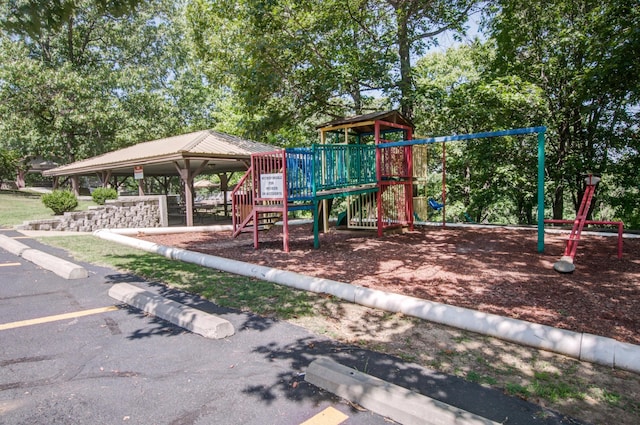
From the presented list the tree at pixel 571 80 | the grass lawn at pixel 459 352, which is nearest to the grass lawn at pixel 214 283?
the grass lawn at pixel 459 352

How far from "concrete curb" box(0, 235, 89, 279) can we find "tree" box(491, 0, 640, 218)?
1364cm

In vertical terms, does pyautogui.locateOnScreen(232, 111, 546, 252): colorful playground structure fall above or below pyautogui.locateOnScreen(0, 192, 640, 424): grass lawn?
above

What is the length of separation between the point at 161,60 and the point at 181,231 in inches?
993

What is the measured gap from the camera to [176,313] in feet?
14.0

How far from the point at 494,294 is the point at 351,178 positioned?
552 cm

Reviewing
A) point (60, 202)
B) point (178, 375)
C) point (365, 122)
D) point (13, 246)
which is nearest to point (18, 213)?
point (60, 202)

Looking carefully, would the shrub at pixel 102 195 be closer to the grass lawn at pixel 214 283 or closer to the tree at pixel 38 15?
the grass lawn at pixel 214 283

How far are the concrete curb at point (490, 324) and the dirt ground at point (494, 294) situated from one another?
0.28 ft

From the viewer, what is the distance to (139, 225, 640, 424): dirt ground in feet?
9.59

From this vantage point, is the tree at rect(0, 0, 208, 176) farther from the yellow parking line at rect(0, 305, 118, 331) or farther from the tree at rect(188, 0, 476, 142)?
the yellow parking line at rect(0, 305, 118, 331)

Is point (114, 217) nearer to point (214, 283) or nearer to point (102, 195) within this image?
point (102, 195)

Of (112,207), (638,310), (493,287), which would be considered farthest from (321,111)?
(638,310)

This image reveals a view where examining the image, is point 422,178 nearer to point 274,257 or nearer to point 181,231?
point 274,257

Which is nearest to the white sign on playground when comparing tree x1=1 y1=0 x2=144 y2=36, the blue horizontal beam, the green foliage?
the blue horizontal beam
